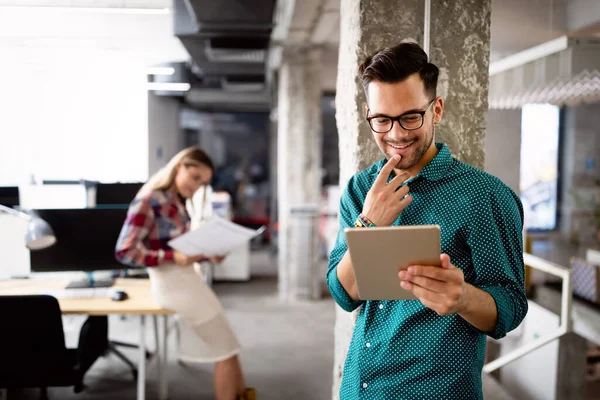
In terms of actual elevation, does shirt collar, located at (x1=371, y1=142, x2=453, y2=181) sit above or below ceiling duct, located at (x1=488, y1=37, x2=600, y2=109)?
below

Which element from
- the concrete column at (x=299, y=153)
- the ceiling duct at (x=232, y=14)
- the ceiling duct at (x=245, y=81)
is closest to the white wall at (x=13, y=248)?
the ceiling duct at (x=232, y=14)

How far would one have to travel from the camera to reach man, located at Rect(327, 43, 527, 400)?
4.05 ft

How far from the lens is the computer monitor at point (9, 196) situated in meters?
3.68

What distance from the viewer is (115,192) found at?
4332 millimetres

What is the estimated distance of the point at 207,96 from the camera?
1077 centimetres

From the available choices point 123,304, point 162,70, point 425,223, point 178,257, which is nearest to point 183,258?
point 178,257

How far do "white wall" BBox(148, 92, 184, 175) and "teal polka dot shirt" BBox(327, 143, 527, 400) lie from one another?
8.30 m

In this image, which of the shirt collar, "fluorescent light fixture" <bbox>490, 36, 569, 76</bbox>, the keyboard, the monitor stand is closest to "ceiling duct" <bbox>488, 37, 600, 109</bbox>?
"fluorescent light fixture" <bbox>490, 36, 569, 76</bbox>

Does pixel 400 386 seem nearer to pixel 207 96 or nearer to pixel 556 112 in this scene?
pixel 556 112

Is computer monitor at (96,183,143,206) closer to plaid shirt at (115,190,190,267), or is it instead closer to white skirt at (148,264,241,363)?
plaid shirt at (115,190,190,267)

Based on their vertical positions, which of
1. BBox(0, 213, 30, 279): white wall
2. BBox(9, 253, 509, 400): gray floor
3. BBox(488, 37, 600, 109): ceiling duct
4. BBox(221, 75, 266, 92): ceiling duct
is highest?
BBox(221, 75, 266, 92): ceiling duct

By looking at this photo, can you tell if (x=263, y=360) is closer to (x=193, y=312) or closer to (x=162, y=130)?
(x=193, y=312)

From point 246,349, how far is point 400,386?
11.7ft

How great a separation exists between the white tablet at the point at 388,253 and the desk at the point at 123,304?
6.96ft
